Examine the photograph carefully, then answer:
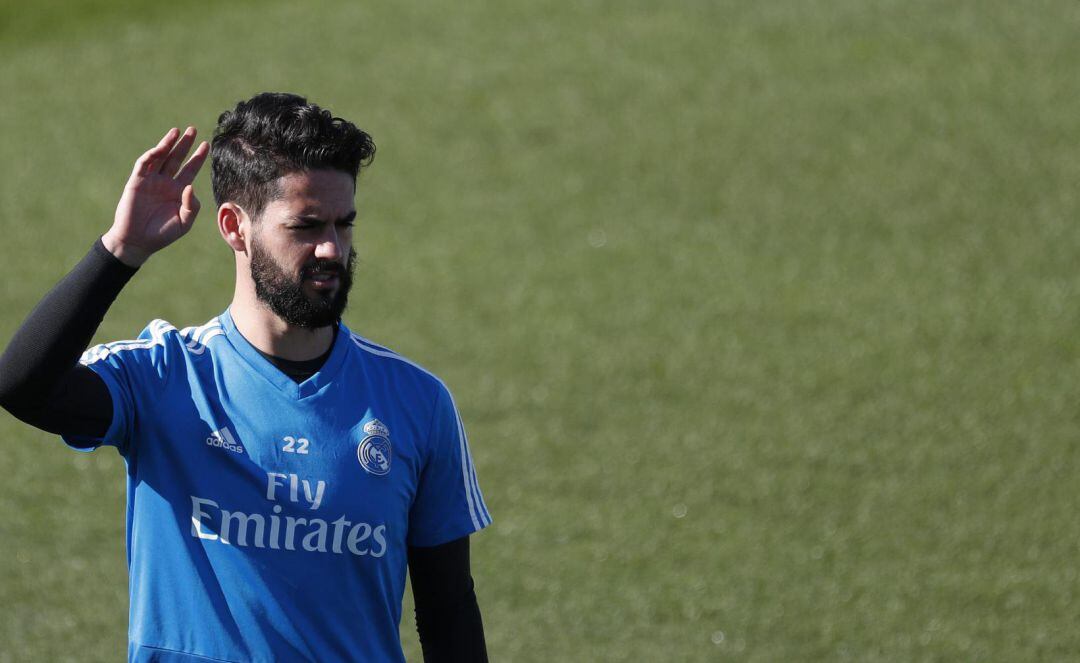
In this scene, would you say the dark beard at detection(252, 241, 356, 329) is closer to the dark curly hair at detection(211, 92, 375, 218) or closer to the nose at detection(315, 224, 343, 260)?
the nose at detection(315, 224, 343, 260)

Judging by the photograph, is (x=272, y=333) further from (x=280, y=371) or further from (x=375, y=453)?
(x=375, y=453)

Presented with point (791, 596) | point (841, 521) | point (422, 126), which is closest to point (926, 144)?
point (422, 126)

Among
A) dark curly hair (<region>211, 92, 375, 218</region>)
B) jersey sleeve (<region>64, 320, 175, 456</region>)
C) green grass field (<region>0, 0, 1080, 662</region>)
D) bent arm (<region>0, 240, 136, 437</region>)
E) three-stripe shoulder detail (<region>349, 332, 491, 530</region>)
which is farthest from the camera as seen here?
green grass field (<region>0, 0, 1080, 662</region>)

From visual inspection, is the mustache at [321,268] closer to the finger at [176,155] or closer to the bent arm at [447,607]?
the finger at [176,155]

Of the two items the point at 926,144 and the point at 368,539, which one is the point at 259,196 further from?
the point at 926,144

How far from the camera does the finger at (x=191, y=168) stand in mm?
3523

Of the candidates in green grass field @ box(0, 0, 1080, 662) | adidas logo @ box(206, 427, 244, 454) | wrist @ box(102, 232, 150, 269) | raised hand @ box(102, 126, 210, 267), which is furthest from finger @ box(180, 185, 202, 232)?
green grass field @ box(0, 0, 1080, 662)

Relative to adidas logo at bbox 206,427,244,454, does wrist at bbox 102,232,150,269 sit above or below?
above

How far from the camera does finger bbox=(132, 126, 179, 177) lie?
134 inches

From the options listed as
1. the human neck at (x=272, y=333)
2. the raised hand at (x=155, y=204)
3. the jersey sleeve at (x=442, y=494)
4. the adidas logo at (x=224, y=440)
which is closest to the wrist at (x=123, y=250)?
the raised hand at (x=155, y=204)

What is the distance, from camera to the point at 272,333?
3.66 metres

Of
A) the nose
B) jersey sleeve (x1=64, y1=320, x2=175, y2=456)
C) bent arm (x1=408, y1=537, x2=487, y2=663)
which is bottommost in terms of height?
bent arm (x1=408, y1=537, x2=487, y2=663)

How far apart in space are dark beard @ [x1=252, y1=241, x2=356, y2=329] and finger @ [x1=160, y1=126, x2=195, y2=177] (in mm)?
292

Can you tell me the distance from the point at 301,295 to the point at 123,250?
1.43 feet
